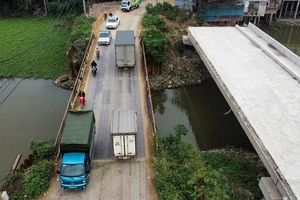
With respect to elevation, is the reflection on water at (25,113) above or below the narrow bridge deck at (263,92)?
below

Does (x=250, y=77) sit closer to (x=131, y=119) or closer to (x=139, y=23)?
(x=131, y=119)

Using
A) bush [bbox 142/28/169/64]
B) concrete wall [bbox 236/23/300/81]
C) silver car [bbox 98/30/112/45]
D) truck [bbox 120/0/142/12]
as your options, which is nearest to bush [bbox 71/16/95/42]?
silver car [bbox 98/30/112/45]

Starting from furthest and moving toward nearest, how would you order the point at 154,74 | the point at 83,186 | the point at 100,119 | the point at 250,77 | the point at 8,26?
the point at 8,26 → the point at 154,74 → the point at 250,77 → the point at 100,119 → the point at 83,186

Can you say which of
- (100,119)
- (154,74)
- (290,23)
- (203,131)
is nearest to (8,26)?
(154,74)

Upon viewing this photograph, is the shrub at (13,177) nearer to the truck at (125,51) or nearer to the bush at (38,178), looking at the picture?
the bush at (38,178)

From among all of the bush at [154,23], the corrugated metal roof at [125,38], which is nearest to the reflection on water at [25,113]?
the corrugated metal roof at [125,38]
